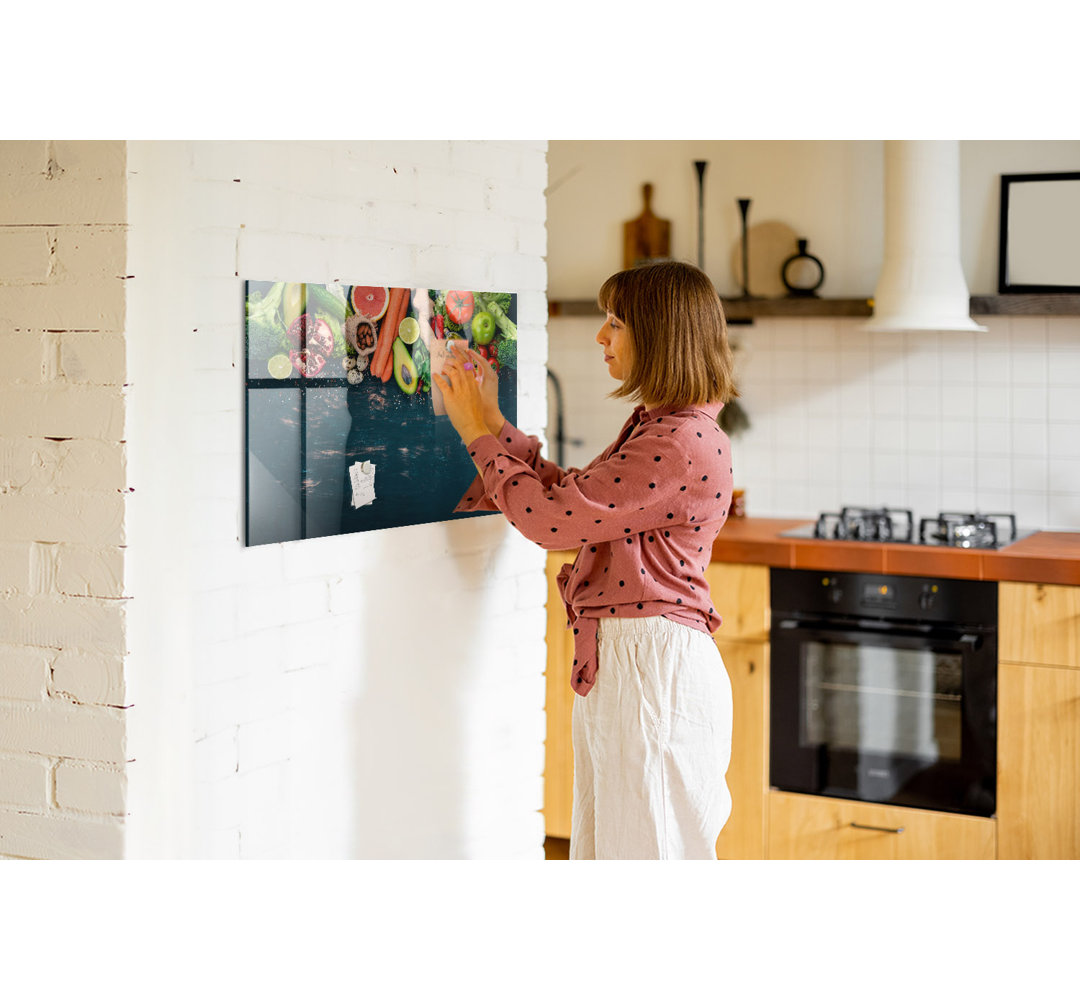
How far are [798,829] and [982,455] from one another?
1.23 meters

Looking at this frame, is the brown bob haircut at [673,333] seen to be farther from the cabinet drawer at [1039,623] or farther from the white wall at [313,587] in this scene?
the cabinet drawer at [1039,623]

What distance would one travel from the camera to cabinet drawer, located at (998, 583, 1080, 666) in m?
3.18

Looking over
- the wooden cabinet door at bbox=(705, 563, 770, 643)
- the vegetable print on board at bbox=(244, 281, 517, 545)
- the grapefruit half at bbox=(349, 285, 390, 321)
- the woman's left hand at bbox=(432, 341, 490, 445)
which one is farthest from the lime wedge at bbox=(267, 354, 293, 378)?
the wooden cabinet door at bbox=(705, 563, 770, 643)

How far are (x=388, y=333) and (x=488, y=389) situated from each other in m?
0.24

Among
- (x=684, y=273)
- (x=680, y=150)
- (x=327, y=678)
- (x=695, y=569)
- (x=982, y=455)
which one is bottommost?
(x=327, y=678)

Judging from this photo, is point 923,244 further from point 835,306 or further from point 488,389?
point 488,389

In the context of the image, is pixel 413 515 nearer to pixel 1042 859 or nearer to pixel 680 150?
Answer: pixel 1042 859

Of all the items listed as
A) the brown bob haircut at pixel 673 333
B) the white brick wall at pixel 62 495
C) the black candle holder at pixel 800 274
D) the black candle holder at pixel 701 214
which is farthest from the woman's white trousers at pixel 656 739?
the black candle holder at pixel 701 214

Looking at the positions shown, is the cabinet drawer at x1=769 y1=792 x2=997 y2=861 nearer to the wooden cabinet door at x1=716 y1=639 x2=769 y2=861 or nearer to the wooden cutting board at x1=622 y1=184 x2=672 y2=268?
the wooden cabinet door at x1=716 y1=639 x2=769 y2=861

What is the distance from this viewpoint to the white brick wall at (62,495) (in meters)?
1.82

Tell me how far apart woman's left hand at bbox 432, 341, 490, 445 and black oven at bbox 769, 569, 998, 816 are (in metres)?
1.44

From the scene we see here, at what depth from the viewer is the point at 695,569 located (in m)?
2.25

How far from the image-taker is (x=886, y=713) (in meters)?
3.45
